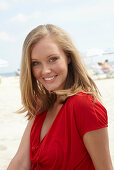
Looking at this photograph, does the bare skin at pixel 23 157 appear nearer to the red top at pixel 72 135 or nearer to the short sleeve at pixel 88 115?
the red top at pixel 72 135

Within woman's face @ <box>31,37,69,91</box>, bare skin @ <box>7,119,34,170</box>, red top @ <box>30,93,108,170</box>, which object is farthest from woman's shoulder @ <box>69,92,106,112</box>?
bare skin @ <box>7,119,34,170</box>

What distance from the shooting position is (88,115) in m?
1.62

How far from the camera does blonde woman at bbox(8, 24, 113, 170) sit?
5.38 feet

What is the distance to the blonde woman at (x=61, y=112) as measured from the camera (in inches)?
64.6

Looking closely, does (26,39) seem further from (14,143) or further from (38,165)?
(14,143)

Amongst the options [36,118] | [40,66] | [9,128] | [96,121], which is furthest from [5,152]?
[96,121]

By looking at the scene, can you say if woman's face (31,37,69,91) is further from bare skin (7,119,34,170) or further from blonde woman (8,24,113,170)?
bare skin (7,119,34,170)

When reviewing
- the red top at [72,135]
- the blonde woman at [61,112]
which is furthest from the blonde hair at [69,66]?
the red top at [72,135]

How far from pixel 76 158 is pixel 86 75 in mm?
588

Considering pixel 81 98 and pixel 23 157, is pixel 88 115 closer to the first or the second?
pixel 81 98

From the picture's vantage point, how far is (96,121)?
160cm

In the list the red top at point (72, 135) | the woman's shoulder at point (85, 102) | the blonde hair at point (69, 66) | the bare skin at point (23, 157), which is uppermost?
the blonde hair at point (69, 66)

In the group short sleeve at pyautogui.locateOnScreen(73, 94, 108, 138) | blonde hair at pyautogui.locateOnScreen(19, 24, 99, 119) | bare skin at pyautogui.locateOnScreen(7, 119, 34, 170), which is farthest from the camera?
bare skin at pyautogui.locateOnScreen(7, 119, 34, 170)

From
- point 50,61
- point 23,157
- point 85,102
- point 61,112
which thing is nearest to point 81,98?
point 85,102
